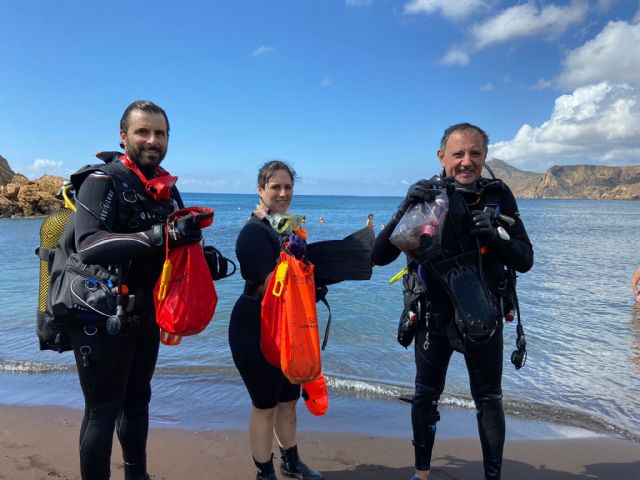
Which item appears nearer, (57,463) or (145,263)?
(145,263)

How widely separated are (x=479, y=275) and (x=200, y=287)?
1.54m

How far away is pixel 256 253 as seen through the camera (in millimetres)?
2691

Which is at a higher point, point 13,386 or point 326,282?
point 326,282

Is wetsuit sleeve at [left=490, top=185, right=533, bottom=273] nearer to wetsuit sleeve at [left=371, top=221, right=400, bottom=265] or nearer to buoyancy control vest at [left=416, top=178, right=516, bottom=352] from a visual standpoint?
buoyancy control vest at [left=416, top=178, right=516, bottom=352]

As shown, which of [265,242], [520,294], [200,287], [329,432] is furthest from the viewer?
[520,294]

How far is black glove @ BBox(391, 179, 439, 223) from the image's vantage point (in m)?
2.44

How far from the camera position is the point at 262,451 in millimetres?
2885

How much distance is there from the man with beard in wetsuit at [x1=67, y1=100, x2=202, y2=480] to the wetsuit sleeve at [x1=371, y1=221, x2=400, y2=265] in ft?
3.40

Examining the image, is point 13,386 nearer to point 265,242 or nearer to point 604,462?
point 265,242

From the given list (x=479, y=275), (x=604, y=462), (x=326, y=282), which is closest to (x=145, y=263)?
(x=326, y=282)

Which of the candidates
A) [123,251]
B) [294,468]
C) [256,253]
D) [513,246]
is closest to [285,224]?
[256,253]

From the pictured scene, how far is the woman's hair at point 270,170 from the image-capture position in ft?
9.57

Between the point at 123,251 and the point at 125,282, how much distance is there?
0.77 feet

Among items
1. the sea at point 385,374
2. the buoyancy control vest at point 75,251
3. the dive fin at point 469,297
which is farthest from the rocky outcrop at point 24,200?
the dive fin at point 469,297
